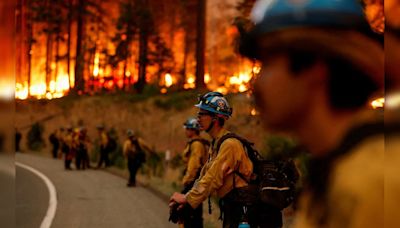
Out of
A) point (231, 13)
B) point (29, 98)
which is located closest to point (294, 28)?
point (231, 13)

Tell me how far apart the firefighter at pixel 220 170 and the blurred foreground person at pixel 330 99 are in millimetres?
3418

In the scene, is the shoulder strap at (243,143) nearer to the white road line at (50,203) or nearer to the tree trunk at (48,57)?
the white road line at (50,203)

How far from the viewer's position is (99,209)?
14.4 metres

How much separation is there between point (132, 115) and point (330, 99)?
40936mm

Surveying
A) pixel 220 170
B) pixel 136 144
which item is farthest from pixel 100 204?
pixel 220 170

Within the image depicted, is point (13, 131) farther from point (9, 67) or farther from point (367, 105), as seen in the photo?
point (367, 105)

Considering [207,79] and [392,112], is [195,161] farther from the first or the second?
[207,79]

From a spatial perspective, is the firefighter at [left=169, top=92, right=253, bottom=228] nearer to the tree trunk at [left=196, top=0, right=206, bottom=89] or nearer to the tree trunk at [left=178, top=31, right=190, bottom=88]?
the tree trunk at [left=196, top=0, right=206, bottom=89]

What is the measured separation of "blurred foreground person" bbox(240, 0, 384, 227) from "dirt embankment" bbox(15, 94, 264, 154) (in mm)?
24112

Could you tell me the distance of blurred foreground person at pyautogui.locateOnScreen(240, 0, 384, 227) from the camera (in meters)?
1.31

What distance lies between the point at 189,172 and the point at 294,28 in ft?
23.0

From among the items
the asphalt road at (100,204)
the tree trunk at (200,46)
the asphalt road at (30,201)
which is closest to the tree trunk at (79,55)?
the tree trunk at (200,46)

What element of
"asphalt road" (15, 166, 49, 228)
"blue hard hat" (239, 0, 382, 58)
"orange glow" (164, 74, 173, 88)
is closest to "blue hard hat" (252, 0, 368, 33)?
"blue hard hat" (239, 0, 382, 58)

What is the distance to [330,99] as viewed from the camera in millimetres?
1468
